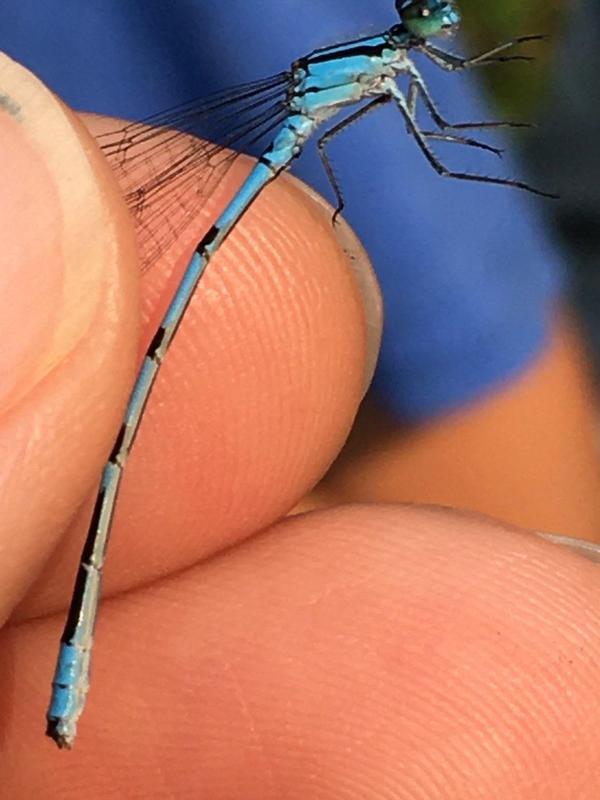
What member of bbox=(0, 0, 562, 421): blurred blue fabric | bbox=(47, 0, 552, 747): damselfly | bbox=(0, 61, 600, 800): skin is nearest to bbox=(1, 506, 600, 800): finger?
bbox=(0, 61, 600, 800): skin

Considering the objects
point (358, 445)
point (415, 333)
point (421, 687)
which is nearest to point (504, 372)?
point (415, 333)

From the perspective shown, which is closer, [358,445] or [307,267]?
[307,267]

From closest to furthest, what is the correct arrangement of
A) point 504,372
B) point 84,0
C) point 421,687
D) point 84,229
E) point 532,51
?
1. point 84,229
2. point 421,687
3. point 84,0
4. point 504,372
5. point 532,51

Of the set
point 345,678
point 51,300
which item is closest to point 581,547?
point 345,678

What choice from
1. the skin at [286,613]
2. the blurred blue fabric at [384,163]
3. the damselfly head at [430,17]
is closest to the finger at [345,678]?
the skin at [286,613]

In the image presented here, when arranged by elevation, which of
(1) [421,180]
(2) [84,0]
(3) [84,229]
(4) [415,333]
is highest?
(2) [84,0]

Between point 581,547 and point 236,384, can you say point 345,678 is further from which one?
point 581,547

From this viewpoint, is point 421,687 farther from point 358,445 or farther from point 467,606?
point 358,445
